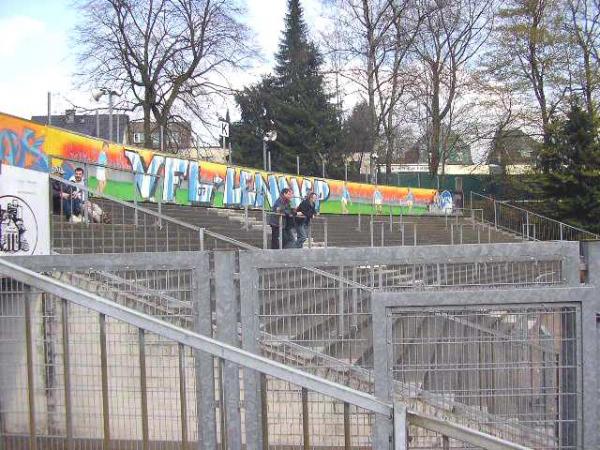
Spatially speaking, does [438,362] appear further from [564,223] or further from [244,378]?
[564,223]

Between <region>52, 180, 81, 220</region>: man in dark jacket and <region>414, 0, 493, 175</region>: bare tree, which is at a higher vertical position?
<region>414, 0, 493, 175</region>: bare tree

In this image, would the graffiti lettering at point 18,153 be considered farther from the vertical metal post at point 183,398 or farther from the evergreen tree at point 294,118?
the evergreen tree at point 294,118

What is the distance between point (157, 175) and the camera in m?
16.5

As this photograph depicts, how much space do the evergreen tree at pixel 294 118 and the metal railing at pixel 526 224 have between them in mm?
11397

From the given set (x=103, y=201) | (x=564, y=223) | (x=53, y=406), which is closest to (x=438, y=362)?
(x=53, y=406)

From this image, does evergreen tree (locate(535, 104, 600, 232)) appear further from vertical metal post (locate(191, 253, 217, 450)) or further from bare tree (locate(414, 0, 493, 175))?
vertical metal post (locate(191, 253, 217, 450))

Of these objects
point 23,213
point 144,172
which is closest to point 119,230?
point 23,213

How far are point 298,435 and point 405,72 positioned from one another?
135 ft

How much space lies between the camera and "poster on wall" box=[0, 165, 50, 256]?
672 centimetres

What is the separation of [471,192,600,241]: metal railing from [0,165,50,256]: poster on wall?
28843 millimetres

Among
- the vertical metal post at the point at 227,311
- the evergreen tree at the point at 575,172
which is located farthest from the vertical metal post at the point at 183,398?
the evergreen tree at the point at 575,172

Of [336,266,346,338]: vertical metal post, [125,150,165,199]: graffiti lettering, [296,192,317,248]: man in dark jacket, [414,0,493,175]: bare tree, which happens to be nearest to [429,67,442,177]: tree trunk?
[414,0,493,175]: bare tree

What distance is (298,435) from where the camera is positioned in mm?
4336

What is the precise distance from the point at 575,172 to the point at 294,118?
20371 millimetres
